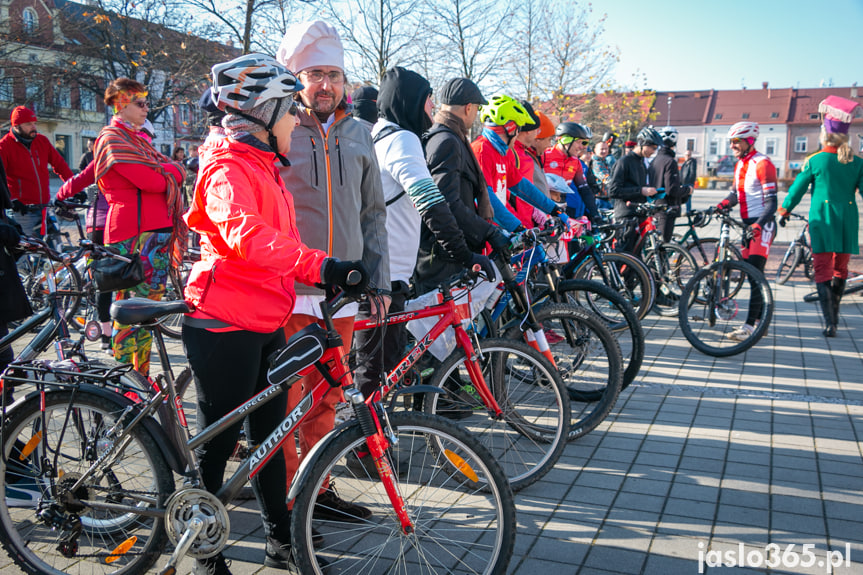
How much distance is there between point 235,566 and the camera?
9.95 ft

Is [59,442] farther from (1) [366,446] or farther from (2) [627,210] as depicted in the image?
(2) [627,210]

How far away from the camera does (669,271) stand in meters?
8.48

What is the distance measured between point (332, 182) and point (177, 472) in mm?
1393

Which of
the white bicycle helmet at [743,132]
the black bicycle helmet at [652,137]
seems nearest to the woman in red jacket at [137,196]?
the white bicycle helmet at [743,132]

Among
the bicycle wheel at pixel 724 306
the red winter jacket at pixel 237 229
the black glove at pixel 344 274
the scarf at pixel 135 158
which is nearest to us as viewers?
the black glove at pixel 344 274

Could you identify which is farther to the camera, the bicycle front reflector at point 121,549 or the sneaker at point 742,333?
the sneaker at point 742,333

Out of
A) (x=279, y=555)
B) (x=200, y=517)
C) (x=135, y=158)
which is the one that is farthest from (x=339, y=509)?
→ (x=135, y=158)

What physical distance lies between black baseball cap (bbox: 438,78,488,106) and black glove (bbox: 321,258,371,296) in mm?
2409

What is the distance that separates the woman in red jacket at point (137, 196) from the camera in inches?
172

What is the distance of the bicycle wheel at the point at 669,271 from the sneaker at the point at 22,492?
6.98m

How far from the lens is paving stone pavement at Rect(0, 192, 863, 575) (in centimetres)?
Answer: 306

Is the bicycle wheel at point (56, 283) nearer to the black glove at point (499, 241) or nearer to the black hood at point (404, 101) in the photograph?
the black hood at point (404, 101)

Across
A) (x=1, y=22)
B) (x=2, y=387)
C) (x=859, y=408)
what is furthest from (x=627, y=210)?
(x=1, y=22)

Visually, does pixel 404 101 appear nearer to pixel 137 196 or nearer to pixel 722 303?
pixel 137 196
